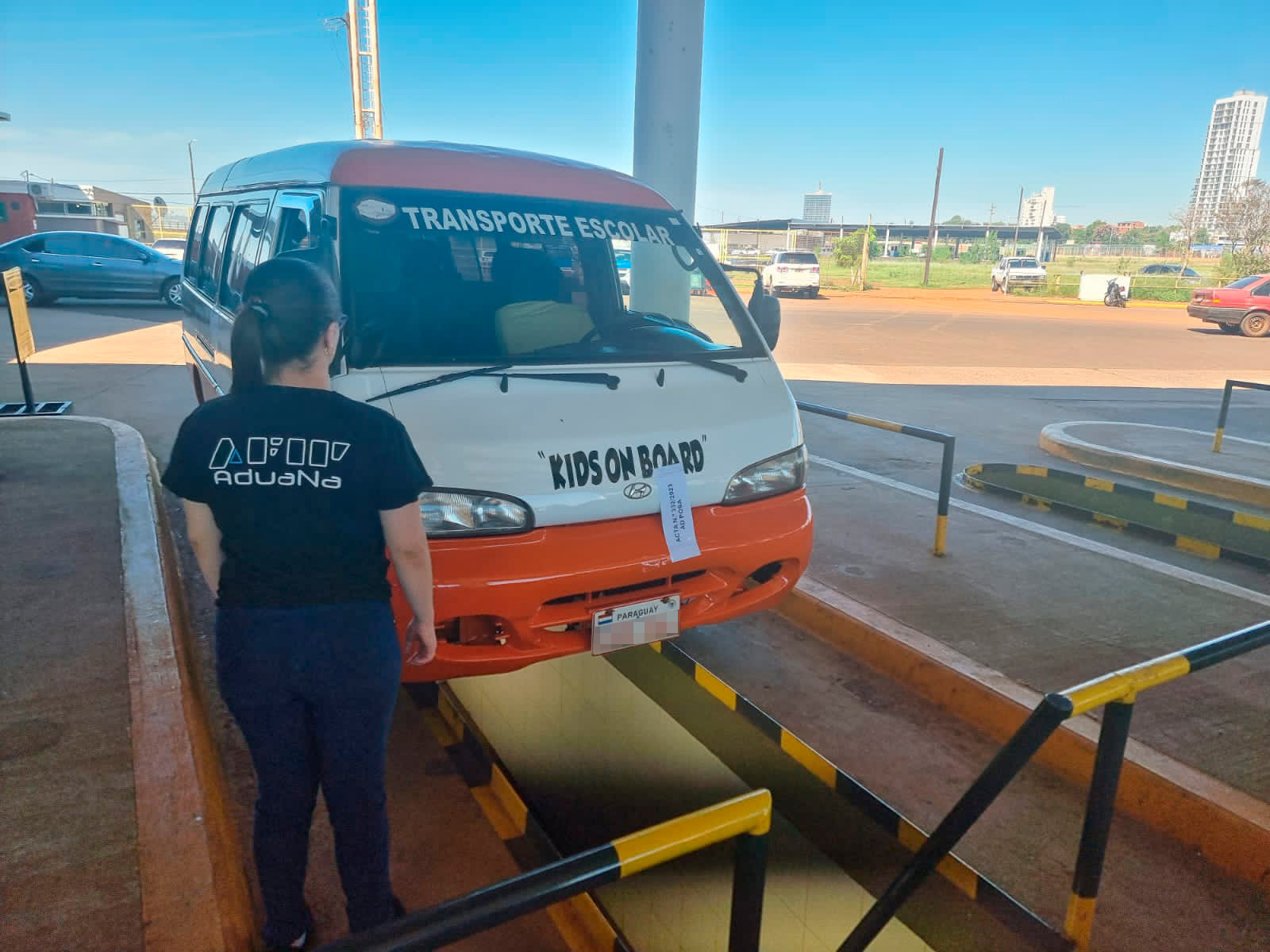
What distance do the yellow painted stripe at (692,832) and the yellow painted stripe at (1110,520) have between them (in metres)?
5.82

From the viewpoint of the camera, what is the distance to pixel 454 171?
143 inches

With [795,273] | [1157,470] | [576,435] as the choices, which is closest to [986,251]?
[795,273]

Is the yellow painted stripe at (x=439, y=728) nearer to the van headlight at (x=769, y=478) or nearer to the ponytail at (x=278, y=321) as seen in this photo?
the van headlight at (x=769, y=478)

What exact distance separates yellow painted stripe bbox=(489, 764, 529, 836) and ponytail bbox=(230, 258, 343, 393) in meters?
1.83

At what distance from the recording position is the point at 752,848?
140 centimetres

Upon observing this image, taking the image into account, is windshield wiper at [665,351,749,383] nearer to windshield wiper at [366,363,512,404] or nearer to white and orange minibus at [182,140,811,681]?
A: white and orange minibus at [182,140,811,681]

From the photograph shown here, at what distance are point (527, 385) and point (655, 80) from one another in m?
4.64

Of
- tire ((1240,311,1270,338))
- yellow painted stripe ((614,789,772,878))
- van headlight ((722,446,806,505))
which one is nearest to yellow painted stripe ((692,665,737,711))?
van headlight ((722,446,806,505))

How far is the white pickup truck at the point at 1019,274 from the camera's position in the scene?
121 ft

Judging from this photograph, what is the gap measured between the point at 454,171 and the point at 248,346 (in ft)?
6.52

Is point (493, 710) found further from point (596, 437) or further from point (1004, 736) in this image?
point (1004, 736)

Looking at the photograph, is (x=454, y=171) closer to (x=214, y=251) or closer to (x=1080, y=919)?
(x=214, y=251)

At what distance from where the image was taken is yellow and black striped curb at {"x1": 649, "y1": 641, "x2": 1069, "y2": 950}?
7.80 feet

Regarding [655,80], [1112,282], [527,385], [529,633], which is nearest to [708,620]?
[529,633]
